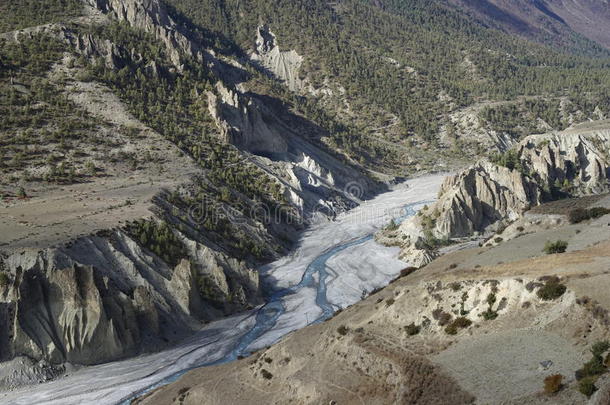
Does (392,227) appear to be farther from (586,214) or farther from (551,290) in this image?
(551,290)

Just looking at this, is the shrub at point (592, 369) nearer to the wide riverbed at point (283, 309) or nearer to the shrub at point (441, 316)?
the shrub at point (441, 316)

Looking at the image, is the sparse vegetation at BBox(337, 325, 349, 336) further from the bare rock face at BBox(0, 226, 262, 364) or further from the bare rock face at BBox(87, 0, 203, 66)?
the bare rock face at BBox(87, 0, 203, 66)

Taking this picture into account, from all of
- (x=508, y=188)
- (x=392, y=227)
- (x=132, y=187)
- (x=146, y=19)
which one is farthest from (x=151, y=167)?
(x=146, y=19)

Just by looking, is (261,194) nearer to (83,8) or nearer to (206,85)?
(206,85)

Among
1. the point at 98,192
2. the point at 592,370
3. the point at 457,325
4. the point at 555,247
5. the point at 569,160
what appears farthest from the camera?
the point at 569,160

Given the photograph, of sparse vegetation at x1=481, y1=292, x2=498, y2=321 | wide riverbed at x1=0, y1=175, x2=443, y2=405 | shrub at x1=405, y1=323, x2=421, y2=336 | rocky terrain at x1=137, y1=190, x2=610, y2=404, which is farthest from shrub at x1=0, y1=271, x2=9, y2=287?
sparse vegetation at x1=481, y1=292, x2=498, y2=321

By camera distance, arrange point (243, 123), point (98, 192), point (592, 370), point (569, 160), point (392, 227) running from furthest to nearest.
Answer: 1. point (243, 123)
2. point (569, 160)
3. point (392, 227)
4. point (98, 192)
5. point (592, 370)

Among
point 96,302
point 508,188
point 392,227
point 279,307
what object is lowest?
point 279,307

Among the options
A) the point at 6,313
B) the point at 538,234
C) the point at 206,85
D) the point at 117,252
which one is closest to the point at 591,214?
the point at 538,234

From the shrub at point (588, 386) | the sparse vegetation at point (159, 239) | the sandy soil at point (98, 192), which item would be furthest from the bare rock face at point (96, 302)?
the shrub at point (588, 386)
